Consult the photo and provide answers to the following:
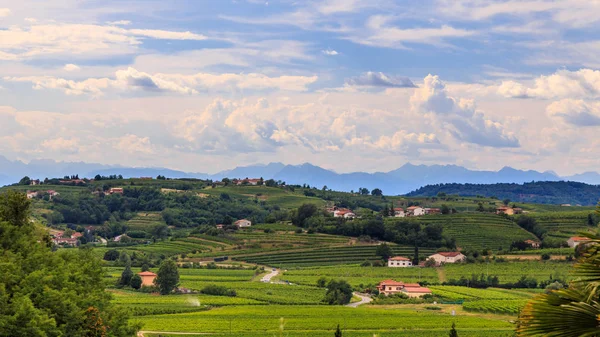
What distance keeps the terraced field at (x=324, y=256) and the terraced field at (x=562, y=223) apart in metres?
22.6

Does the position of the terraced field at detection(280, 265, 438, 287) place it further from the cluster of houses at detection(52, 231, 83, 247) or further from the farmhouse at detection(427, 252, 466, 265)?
the cluster of houses at detection(52, 231, 83, 247)

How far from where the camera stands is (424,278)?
3836 inches

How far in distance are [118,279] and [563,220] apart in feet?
253

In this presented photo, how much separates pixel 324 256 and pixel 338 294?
36.0m

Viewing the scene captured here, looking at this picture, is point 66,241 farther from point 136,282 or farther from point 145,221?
point 136,282

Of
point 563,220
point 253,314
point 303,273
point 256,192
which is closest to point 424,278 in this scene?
point 303,273

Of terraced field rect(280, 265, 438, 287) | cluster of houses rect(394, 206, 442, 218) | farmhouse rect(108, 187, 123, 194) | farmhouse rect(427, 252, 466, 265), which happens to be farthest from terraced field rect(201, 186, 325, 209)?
terraced field rect(280, 265, 438, 287)

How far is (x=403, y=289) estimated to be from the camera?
84438mm

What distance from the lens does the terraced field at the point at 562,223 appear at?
124000mm

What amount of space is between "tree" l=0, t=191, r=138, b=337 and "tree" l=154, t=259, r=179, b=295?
3958 cm

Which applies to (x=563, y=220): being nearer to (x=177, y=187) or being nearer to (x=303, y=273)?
(x=303, y=273)

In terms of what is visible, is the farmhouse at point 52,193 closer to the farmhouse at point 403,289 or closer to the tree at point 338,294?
the farmhouse at point 403,289

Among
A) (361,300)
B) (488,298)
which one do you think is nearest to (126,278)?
(361,300)

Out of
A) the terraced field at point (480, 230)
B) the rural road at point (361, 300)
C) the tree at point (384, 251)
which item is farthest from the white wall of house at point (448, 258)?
the rural road at point (361, 300)
